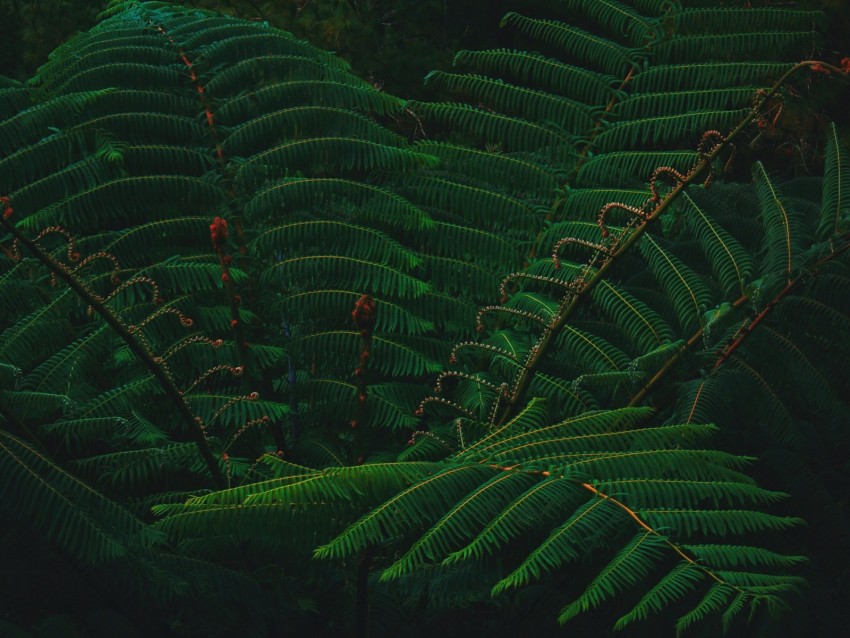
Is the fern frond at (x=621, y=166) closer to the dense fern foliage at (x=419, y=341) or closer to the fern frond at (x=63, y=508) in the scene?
the dense fern foliage at (x=419, y=341)

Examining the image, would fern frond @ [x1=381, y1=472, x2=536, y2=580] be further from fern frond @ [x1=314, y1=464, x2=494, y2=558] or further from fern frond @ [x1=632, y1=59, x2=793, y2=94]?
A: fern frond @ [x1=632, y1=59, x2=793, y2=94]

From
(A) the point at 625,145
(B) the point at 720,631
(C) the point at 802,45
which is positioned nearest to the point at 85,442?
(B) the point at 720,631

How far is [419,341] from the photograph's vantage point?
2.07 m

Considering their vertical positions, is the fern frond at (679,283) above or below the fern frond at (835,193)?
below

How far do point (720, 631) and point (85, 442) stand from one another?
1056 millimetres

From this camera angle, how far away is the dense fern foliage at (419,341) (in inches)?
52.0

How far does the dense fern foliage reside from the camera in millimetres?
1321

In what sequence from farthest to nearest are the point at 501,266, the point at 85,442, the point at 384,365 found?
the point at 501,266, the point at 384,365, the point at 85,442

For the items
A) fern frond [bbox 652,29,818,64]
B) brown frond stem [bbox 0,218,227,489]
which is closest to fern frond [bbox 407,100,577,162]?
fern frond [bbox 652,29,818,64]

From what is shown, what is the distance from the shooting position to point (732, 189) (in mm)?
2395

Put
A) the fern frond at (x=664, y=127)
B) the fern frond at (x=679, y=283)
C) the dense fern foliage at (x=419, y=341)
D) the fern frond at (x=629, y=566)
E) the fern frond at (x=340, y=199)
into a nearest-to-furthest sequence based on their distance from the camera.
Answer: the fern frond at (x=629, y=566) < the dense fern foliage at (x=419, y=341) < the fern frond at (x=679, y=283) < the fern frond at (x=340, y=199) < the fern frond at (x=664, y=127)

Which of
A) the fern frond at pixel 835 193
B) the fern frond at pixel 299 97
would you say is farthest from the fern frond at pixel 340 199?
the fern frond at pixel 835 193

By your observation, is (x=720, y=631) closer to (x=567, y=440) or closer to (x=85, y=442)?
(x=567, y=440)

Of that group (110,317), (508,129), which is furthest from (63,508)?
(508,129)
